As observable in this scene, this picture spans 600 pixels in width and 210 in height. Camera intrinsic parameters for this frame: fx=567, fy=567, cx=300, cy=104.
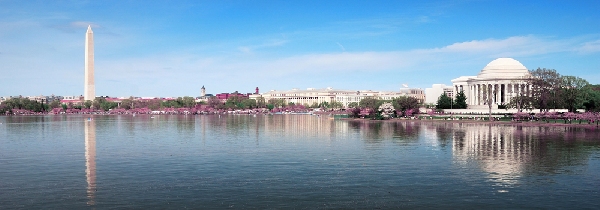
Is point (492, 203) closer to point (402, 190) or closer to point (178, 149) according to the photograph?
point (402, 190)

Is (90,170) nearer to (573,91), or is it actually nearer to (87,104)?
(573,91)

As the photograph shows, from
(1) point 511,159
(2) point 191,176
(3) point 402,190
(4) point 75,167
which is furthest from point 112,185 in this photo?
(1) point 511,159

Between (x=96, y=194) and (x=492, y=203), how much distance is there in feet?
54.5

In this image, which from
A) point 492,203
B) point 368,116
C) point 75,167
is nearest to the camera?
point 492,203

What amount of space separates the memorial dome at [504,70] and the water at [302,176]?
251ft

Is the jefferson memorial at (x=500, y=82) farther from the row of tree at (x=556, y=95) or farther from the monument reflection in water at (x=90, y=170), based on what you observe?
the monument reflection in water at (x=90, y=170)

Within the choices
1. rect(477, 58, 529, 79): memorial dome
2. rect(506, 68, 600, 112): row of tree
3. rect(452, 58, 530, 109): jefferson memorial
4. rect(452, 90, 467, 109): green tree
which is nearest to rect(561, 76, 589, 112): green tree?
rect(506, 68, 600, 112): row of tree

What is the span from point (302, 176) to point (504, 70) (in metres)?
103

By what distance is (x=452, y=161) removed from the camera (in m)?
35.7

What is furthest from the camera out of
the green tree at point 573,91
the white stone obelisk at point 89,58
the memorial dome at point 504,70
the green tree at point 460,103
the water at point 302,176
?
the white stone obelisk at point 89,58

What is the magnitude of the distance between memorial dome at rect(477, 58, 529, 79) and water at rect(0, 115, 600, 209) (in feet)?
251

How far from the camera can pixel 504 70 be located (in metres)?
122

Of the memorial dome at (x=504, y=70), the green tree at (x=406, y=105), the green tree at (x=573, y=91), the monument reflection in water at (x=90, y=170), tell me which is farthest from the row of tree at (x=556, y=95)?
the monument reflection in water at (x=90, y=170)

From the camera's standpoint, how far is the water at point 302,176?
2316cm
